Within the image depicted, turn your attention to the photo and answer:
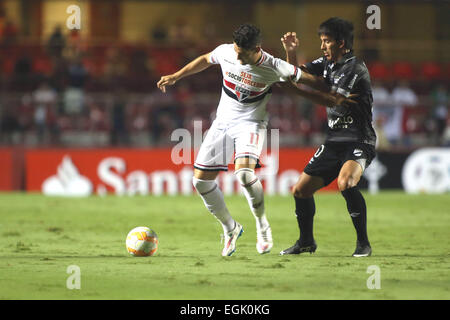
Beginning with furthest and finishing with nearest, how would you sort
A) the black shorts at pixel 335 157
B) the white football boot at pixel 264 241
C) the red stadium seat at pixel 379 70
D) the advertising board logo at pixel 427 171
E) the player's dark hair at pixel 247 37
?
1. the red stadium seat at pixel 379 70
2. the advertising board logo at pixel 427 171
3. the white football boot at pixel 264 241
4. the black shorts at pixel 335 157
5. the player's dark hair at pixel 247 37

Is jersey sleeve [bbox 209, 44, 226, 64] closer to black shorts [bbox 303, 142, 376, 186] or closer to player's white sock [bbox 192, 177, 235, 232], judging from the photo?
player's white sock [bbox 192, 177, 235, 232]

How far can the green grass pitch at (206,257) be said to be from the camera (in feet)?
21.1

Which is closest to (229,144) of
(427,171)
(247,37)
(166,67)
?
(247,37)

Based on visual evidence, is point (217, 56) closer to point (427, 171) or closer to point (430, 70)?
point (427, 171)

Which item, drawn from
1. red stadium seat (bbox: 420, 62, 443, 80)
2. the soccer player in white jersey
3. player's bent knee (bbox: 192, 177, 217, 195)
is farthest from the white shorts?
red stadium seat (bbox: 420, 62, 443, 80)

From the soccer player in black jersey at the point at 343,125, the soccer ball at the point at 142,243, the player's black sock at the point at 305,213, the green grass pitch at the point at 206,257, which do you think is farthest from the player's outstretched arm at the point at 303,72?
the soccer ball at the point at 142,243

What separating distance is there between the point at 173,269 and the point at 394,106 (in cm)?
1275

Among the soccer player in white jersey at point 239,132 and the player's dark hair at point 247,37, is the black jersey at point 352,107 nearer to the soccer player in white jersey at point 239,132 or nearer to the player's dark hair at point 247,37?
the soccer player in white jersey at point 239,132

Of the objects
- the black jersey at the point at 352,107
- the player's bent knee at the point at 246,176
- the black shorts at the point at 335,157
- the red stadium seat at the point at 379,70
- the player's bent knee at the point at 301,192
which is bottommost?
the player's bent knee at the point at 301,192

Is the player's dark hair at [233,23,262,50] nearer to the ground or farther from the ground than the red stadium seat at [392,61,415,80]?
nearer to the ground

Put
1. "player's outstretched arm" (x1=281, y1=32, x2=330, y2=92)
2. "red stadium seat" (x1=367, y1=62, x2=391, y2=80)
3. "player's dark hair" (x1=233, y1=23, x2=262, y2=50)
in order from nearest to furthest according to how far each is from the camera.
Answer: "player's dark hair" (x1=233, y1=23, x2=262, y2=50) < "player's outstretched arm" (x1=281, y1=32, x2=330, y2=92) < "red stadium seat" (x1=367, y1=62, x2=391, y2=80)

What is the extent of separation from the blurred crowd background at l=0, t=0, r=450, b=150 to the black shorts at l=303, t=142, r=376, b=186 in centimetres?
981

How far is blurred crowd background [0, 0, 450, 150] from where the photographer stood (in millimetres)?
18172

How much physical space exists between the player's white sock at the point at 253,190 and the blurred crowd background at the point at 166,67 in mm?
9840
